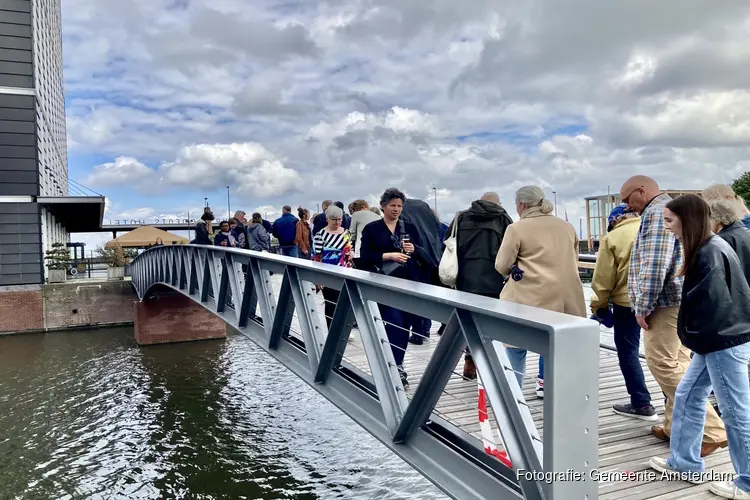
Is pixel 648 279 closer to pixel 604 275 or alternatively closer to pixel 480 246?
pixel 604 275

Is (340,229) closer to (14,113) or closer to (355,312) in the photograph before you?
(355,312)

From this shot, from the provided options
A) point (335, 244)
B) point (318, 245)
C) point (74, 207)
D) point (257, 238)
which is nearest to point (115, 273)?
point (74, 207)

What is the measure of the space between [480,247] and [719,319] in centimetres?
190

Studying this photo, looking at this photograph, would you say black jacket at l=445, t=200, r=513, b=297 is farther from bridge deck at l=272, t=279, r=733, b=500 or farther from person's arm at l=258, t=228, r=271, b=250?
person's arm at l=258, t=228, r=271, b=250

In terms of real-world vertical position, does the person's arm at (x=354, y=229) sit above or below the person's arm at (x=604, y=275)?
above

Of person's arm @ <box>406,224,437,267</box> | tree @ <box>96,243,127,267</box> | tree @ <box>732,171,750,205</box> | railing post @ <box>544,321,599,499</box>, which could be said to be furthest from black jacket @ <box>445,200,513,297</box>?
tree @ <box>732,171,750,205</box>

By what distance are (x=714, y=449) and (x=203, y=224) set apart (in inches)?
404

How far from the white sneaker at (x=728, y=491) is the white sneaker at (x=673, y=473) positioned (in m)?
0.10

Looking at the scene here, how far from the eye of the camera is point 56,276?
22.1 meters

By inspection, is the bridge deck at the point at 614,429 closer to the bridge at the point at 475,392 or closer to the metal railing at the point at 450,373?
the bridge at the point at 475,392

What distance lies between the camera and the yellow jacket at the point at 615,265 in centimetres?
397

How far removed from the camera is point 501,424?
240cm

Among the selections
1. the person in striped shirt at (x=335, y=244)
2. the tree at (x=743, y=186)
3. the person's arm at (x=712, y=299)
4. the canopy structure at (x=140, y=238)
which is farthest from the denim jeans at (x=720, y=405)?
the tree at (x=743, y=186)

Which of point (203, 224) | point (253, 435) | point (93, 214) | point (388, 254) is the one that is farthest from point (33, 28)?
point (388, 254)
